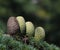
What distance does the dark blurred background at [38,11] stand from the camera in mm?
8742

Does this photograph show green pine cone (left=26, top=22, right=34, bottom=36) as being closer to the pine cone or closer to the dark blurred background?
the pine cone

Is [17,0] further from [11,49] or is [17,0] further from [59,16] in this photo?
[11,49]

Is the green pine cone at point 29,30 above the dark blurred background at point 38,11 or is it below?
below

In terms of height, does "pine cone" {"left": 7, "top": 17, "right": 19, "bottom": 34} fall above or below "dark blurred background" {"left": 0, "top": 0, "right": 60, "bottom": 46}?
below

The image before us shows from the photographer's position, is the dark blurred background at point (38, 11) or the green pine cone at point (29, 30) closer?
the green pine cone at point (29, 30)

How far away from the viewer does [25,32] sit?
10.0 feet

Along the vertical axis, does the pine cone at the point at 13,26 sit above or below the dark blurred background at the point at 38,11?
below

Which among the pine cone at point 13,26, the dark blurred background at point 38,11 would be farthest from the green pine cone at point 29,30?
the dark blurred background at point 38,11

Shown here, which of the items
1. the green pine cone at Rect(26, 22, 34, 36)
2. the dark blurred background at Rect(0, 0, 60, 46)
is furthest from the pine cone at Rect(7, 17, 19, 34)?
the dark blurred background at Rect(0, 0, 60, 46)

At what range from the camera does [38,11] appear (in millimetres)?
9102

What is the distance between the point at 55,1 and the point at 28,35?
6467mm

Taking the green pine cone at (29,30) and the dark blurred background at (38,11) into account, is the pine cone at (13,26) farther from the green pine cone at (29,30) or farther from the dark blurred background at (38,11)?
the dark blurred background at (38,11)

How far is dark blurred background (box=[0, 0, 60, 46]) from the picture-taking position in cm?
874

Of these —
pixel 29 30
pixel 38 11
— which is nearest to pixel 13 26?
pixel 29 30
